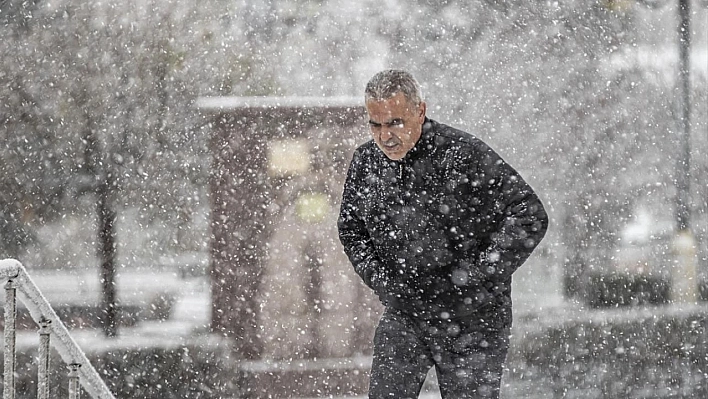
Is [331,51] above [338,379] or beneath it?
above

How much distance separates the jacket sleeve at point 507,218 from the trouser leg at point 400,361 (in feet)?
1.15

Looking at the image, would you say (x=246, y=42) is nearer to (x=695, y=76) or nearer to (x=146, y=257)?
(x=146, y=257)

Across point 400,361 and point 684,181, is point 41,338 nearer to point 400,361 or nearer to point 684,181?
point 400,361

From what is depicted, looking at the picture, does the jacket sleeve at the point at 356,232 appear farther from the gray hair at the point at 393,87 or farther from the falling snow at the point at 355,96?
the falling snow at the point at 355,96

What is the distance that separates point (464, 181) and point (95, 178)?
23.5ft

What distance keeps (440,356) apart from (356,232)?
541 mm

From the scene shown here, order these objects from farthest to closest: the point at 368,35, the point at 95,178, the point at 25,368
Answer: the point at 368,35
the point at 95,178
the point at 25,368

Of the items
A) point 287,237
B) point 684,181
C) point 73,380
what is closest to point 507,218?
point 73,380

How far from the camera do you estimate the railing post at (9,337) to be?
1991mm

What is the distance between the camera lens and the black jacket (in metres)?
2.42

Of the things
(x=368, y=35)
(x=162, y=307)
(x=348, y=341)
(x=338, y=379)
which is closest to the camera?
(x=348, y=341)

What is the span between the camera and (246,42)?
905 centimetres

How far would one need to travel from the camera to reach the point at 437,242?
2.51m

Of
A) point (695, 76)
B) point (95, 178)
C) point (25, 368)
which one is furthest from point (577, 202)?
point (25, 368)
